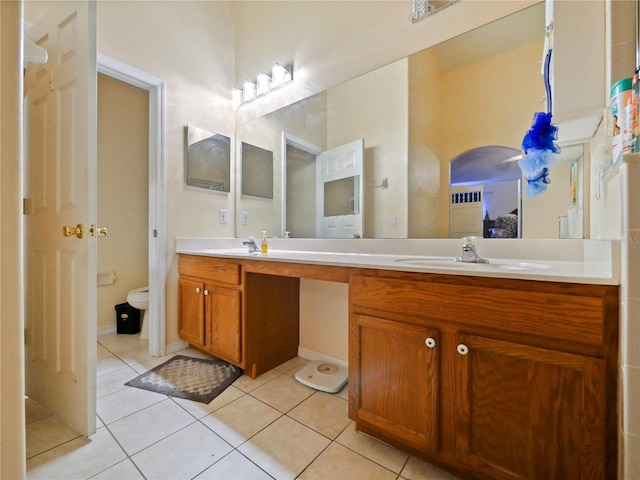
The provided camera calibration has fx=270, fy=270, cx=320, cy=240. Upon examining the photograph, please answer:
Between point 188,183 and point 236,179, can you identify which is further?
point 236,179

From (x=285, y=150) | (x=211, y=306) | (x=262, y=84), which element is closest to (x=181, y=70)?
(x=262, y=84)

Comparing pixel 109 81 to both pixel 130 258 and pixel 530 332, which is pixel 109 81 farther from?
pixel 530 332

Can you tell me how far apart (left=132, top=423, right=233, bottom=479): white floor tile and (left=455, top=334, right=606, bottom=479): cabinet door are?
933 millimetres

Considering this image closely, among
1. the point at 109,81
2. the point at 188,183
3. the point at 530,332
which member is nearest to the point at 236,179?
the point at 188,183

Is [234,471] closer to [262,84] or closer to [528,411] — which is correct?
[528,411]

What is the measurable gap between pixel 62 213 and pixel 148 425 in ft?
3.39

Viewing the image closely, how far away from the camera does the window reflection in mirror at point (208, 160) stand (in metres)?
2.14

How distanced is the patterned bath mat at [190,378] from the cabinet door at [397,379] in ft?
2.86

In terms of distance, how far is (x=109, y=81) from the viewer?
260 centimetres

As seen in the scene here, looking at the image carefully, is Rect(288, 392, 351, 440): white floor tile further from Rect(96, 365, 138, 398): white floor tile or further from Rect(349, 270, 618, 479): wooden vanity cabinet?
Rect(96, 365, 138, 398): white floor tile

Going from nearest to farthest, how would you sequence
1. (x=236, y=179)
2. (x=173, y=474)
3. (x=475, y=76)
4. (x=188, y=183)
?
(x=173, y=474)
(x=475, y=76)
(x=188, y=183)
(x=236, y=179)

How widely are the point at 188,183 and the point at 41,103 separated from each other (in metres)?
0.91

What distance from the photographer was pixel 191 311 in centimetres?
197

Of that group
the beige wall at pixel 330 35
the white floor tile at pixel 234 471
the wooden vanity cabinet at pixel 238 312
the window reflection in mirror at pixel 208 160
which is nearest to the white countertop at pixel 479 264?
the wooden vanity cabinet at pixel 238 312
